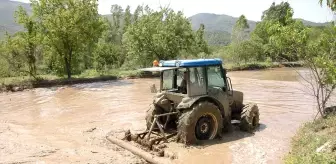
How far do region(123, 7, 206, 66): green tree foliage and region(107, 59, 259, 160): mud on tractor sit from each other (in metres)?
24.4

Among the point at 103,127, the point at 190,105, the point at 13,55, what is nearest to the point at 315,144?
the point at 190,105

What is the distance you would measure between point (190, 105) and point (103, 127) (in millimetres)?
4718

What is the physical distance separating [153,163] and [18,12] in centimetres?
2555

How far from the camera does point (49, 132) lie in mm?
11477

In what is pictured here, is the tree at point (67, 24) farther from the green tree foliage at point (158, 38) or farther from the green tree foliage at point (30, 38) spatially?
the green tree foliage at point (158, 38)

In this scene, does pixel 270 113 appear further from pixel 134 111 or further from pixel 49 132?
pixel 49 132

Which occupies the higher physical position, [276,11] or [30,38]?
[276,11]

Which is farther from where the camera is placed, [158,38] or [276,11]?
[276,11]

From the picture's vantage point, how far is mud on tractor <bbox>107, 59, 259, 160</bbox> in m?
8.59

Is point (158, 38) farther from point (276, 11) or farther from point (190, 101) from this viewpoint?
point (276, 11)

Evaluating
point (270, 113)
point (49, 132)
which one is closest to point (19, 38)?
point (49, 132)

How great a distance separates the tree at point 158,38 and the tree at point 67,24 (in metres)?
5.32

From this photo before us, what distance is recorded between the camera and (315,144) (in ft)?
23.1

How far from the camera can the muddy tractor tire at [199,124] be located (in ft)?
27.8
